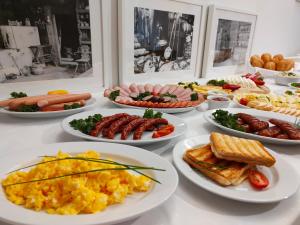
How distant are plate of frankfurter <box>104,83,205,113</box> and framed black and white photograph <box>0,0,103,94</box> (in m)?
0.33

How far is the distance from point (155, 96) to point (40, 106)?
0.67 meters

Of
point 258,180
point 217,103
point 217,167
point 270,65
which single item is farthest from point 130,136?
point 270,65

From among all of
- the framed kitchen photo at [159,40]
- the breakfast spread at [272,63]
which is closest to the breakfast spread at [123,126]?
the framed kitchen photo at [159,40]

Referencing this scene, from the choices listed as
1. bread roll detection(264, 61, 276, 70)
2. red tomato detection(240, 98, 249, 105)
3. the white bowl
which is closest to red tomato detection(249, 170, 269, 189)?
the white bowl

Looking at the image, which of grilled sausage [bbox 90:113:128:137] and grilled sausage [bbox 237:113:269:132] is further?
grilled sausage [bbox 237:113:269:132]

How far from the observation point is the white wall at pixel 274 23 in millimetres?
3125

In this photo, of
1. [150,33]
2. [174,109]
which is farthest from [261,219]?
[150,33]

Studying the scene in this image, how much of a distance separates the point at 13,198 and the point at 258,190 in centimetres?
66

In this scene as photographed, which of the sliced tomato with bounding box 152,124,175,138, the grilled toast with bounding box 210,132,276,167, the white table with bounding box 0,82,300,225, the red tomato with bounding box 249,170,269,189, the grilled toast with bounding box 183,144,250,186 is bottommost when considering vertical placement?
the white table with bounding box 0,82,300,225

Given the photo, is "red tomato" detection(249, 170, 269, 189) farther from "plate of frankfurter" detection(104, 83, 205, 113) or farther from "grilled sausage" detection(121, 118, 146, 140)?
"plate of frankfurter" detection(104, 83, 205, 113)

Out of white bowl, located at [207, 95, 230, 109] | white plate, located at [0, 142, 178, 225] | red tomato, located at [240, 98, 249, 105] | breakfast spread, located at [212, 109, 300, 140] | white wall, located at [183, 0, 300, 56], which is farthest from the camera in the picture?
white wall, located at [183, 0, 300, 56]

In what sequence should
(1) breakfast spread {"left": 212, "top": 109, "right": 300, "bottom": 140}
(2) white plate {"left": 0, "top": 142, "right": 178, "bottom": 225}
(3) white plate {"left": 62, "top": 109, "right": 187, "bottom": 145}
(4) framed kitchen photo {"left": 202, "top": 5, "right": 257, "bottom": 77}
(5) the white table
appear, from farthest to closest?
(4) framed kitchen photo {"left": 202, "top": 5, "right": 257, "bottom": 77}
(1) breakfast spread {"left": 212, "top": 109, "right": 300, "bottom": 140}
(3) white plate {"left": 62, "top": 109, "right": 187, "bottom": 145}
(5) the white table
(2) white plate {"left": 0, "top": 142, "right": 178, "bottom": 225}

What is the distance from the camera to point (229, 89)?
199cm

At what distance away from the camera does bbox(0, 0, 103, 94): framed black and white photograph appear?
4.43ft
